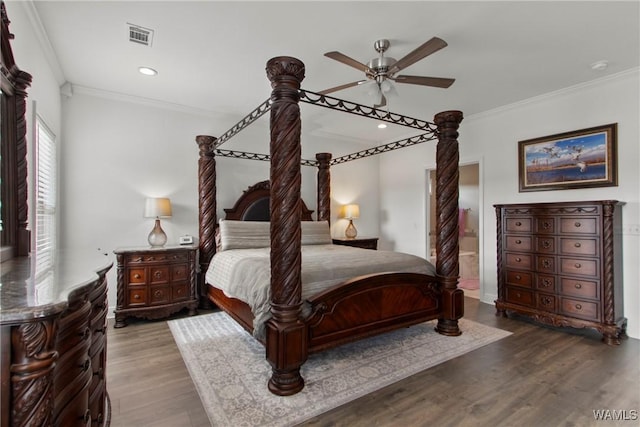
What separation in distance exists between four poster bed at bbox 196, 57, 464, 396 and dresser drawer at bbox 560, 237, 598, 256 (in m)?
1.27

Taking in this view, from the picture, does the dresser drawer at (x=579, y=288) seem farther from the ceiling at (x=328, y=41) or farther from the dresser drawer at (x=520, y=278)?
the ceiling at (x=328, y=41)

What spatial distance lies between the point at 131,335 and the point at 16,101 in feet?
8.01

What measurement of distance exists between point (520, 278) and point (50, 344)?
4350 millimetres

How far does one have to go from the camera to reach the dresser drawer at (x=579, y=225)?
126 inches

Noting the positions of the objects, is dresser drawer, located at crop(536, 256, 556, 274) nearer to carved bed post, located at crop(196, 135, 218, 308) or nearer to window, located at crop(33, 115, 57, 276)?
carved bed post, located at crop(196, 135, 218, 308)

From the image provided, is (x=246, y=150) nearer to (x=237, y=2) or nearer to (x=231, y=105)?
(x=231, y=105)

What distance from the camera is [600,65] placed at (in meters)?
3.16

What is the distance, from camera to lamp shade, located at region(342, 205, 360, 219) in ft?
18.4

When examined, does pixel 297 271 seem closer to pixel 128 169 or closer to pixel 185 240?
pixel 185 240

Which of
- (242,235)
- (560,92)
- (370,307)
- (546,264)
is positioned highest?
(560,92)

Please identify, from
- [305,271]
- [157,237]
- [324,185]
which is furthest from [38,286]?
[324,185]

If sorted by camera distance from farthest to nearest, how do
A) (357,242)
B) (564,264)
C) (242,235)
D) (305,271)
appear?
1. (357,242)
2. (242,235)
3. (564,264)
4. (305,271)

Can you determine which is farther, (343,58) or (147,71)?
(147,71)

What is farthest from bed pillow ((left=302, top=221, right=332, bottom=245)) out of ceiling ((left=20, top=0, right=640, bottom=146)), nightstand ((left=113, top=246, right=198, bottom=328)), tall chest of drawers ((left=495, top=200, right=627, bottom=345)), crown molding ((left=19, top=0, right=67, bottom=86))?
crown molding ((left=19, top=0, right=67, bottom=86))
